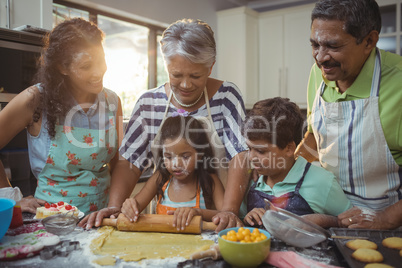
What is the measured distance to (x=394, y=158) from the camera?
1323 millimetres

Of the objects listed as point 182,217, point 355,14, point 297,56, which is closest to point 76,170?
point 182,217

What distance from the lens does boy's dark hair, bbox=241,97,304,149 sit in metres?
1.39

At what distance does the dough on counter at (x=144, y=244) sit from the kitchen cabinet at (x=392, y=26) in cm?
364

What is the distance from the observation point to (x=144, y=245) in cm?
101

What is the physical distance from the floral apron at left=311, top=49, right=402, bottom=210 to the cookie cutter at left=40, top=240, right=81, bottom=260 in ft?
3.38

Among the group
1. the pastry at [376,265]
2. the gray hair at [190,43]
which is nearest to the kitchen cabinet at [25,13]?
the gray hair at [190,43]

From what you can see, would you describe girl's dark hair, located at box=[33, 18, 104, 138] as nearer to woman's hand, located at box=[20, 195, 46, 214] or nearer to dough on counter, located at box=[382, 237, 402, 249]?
woman's hand, located at box=[20, 195, 46, 214]

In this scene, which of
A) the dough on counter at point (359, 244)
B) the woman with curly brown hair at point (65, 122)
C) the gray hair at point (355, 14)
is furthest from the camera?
the woman with curly brown hair at point (65, 122)

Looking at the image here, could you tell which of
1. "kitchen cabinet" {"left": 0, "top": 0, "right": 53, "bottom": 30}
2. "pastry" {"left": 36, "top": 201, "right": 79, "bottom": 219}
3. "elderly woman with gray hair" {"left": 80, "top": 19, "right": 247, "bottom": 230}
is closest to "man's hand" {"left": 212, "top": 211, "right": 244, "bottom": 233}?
"elderly woman with gray hair" {"left": 80, "top": 19, "right": 247, "bottom": 230}

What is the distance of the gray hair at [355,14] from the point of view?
124cm

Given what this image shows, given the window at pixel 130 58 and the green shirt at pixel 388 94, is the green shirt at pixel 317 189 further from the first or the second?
the window at pixel 130 58

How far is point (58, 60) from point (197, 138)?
72 centimetres

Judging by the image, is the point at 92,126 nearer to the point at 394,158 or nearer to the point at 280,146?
the point at 280,146

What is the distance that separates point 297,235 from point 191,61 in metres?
0.76
